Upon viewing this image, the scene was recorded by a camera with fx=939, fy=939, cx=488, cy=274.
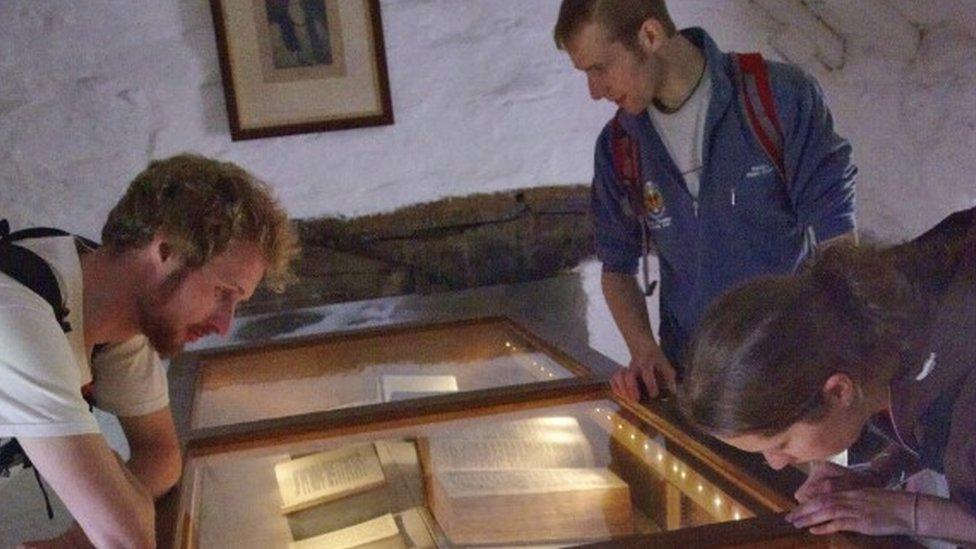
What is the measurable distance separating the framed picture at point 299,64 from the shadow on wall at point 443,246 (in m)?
0.29

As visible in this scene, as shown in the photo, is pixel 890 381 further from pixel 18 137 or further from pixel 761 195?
pixel 18 137

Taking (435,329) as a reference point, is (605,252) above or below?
above

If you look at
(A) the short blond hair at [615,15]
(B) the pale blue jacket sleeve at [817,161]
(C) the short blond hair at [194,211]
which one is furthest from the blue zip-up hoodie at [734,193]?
(C) the short blond hair at [194,211]

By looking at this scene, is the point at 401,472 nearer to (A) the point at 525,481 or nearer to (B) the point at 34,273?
(A) the point at 525,481

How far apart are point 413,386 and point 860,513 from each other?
1.01m

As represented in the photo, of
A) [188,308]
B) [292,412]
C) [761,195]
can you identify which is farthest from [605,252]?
[188,308]

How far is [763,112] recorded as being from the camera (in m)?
1.65

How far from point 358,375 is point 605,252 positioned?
0.59 m

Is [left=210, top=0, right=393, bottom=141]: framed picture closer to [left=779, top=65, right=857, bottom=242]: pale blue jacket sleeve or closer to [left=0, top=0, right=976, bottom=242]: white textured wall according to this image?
[left=0, top=0, right=976, bottom=242]: white textured wall

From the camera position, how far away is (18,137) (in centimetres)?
235

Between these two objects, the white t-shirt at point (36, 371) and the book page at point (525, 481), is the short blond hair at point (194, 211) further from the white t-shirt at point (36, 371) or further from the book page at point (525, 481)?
the book page at point (525, 481)

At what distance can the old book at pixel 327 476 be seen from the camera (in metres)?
1.41

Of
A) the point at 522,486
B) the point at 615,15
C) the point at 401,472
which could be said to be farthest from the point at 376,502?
the point at 615,15

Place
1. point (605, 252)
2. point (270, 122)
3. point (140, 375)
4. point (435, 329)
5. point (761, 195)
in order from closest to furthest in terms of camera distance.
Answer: point (140, 375), point (761, 195), point (605, 252), point (435, 329), point (270, 122)
